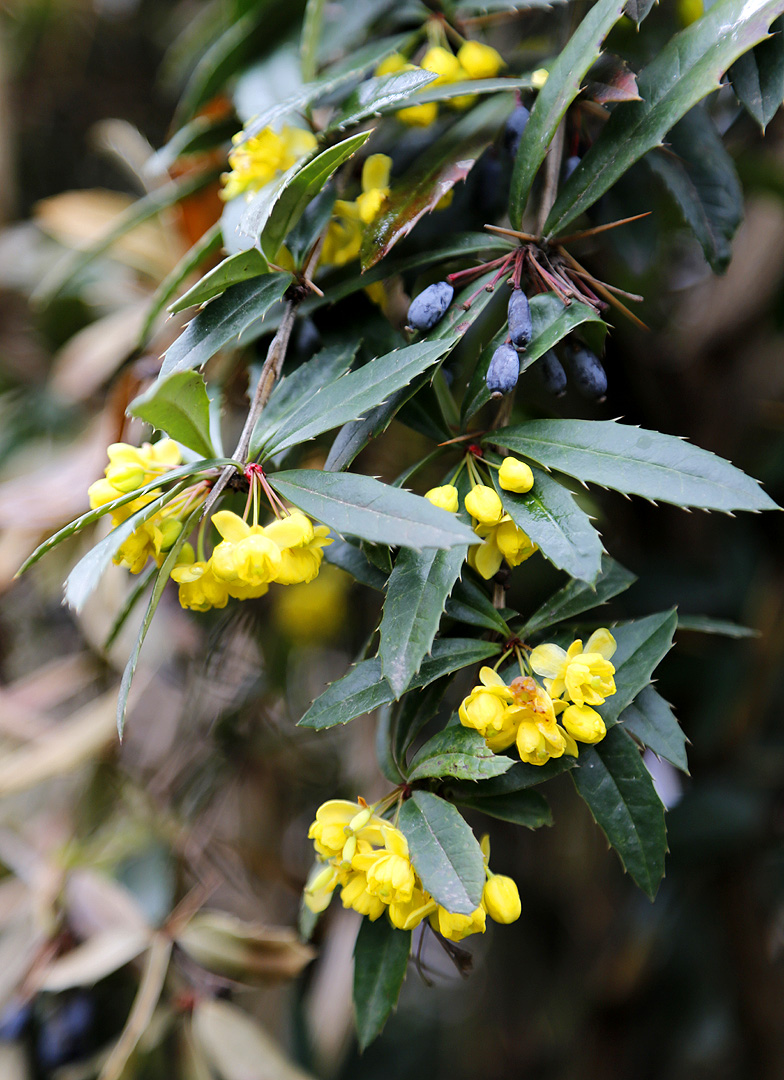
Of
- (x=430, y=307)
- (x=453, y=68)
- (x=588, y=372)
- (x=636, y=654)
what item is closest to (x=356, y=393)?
(x=430, y=307)

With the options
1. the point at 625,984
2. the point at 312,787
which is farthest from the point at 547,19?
the point at 625,984

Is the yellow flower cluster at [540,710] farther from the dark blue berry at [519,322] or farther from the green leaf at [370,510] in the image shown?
the dark blue berry at [519,322]

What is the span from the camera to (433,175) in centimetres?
71

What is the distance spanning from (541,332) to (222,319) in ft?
0.87

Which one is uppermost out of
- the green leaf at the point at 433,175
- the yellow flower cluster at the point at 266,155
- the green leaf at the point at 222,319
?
the yellow flower cluster at the point at 266,155

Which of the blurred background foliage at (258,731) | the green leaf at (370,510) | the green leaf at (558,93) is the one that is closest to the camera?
the green leaf at (370,510)

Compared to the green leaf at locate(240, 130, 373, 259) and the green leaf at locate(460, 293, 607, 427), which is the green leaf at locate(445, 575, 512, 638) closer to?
the green leaf at locate(460, 293, 607, 427)

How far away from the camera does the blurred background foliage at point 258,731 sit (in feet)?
3.49

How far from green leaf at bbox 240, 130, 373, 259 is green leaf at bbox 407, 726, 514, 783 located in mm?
413

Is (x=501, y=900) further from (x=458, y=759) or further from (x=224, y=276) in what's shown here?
(x=224, y=276)

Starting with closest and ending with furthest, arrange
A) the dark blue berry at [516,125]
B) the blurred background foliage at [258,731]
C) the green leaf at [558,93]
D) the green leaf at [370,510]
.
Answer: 1. the green leaf at [370,510]
2. the green leaf at [558,93]
3. the dark blue berry at [516,125]
4. the blurred background foliage at [258,731]

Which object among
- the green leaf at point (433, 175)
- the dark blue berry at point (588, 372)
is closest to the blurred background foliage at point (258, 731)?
the green leaf at point (433, 175)

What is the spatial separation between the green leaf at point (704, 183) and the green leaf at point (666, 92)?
0.14m

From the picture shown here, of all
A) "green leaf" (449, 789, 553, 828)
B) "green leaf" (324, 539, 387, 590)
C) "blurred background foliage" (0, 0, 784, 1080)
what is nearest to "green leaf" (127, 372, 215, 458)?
"green leaf" (324, 539, 387, 590)
